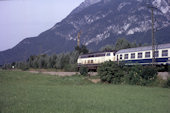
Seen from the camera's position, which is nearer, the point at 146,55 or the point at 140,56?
the point at 146,55

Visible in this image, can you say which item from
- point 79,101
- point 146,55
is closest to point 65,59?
point 146,55

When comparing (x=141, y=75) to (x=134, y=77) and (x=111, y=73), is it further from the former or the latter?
(x=111, y=73)

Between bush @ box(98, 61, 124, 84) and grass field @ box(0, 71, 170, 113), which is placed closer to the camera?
grass field @ box(0, 71, 170, 113)

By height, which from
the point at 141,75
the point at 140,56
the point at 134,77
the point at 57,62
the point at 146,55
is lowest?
the point at 134,77

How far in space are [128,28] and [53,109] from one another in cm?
18778

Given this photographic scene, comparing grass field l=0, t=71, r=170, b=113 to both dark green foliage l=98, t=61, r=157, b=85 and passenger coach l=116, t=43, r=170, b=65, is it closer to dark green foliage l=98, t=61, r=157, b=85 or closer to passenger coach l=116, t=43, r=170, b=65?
dark green foliage l=98, t=61, r=157, b=85

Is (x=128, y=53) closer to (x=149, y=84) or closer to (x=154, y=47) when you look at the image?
(x=154, y=47)

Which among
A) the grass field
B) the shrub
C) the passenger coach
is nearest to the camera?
the grass field

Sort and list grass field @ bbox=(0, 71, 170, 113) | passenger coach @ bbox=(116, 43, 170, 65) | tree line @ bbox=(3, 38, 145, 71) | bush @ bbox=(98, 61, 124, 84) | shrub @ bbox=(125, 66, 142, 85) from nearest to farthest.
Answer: grass field @ bbox=(0, 71, 170, 113) → shrub @ bbox=(125, 66, 142, 85) → passenger coach @ bbox=(116, 43, 170, 65) → bush @ bbox=(98, 61, 124, 84) → tree line @ bbox=(3, 38, 145, 71)

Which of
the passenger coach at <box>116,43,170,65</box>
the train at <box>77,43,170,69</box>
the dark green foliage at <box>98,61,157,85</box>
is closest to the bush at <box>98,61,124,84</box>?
the dark green foliage at <box>98,61,157,85</box>

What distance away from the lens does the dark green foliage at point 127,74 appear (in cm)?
2970

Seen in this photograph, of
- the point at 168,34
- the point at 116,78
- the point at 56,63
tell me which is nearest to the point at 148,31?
the point at 168,34

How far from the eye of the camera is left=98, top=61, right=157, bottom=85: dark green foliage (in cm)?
2970

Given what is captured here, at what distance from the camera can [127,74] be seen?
3222 cm
